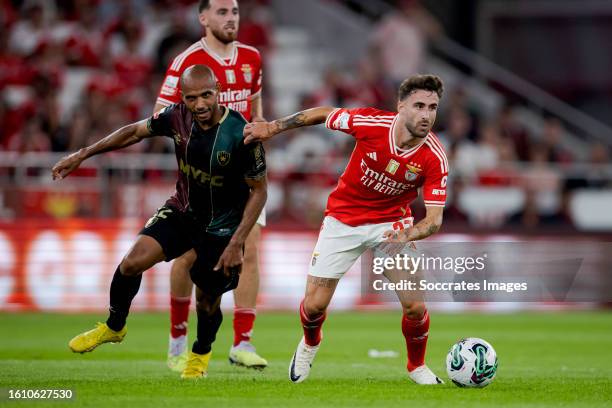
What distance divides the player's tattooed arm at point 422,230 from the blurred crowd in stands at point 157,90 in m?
9.35

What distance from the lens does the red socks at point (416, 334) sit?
9.30 meters

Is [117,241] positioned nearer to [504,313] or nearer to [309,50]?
[504,313]

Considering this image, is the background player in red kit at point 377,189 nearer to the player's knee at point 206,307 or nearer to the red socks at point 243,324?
the player's knee at point 206,307

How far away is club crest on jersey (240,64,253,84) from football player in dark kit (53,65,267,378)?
4.81ft

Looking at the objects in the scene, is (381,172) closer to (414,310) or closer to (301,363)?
(414,310)

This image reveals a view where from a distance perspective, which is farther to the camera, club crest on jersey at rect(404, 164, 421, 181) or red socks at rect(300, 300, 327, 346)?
red socks at rect(300, 300, 327, 346)

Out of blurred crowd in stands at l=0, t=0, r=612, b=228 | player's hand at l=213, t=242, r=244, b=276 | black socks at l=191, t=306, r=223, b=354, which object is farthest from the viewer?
blurred crowd in stands at l=0, t=0, r=612, b=228

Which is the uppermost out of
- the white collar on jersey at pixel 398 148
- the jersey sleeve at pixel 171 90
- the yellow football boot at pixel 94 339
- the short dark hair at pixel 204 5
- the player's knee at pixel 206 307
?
the short dark hair at pixel 204 5

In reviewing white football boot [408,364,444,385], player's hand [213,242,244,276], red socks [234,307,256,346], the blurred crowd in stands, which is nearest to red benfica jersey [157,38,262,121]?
red socks [234,307,256,346]

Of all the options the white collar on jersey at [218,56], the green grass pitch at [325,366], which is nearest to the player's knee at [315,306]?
the green grass pitch at [325,366]

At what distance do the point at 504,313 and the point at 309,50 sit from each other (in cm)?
754

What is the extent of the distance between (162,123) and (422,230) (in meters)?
2.14

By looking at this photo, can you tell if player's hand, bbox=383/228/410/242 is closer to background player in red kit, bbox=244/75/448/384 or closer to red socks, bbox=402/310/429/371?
background player in red kit, bbox=244/75/448/384

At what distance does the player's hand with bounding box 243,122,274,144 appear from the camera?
9.00m
